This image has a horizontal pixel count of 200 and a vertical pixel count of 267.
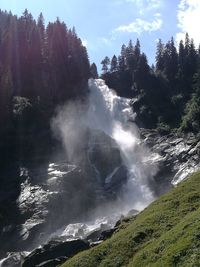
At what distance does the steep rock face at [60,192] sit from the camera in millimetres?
70500

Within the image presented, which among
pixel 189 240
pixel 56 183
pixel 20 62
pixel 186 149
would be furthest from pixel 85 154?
pixel 189 240

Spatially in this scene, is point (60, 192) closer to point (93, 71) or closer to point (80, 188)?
point (80, 188)

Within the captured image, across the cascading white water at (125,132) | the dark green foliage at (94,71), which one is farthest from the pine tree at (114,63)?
the cascading white water at (125,132)

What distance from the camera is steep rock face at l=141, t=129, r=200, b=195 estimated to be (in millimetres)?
83188

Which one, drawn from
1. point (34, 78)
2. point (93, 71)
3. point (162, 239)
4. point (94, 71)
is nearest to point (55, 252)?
point (162, 239)

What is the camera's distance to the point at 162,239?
112ft

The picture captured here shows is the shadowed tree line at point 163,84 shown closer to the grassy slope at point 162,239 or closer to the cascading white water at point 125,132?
the cascading white water at point 125,132

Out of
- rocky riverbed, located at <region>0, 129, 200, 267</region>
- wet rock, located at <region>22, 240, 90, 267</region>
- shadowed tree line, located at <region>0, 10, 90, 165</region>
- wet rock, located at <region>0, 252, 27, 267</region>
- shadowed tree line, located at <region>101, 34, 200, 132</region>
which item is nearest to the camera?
wet rock, located at <region>22, 240, 90, 267</region>

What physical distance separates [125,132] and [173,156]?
23958mm

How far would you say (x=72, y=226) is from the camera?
70.8m

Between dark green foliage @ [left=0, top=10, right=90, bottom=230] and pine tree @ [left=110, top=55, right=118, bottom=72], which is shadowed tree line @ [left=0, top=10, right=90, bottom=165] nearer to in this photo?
dark green foliage @ [left=0, top=10, right=90, bottom=230]

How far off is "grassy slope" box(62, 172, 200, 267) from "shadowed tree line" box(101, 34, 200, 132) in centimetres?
5865

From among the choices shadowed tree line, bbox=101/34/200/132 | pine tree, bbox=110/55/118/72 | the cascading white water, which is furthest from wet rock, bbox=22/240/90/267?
pine tree, bbox=110/55/118/72

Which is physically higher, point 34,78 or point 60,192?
point 34,78
